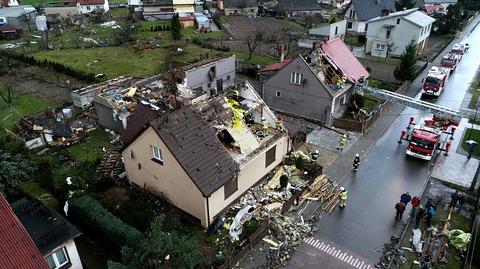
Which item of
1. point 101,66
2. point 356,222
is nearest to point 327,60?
point 356,222

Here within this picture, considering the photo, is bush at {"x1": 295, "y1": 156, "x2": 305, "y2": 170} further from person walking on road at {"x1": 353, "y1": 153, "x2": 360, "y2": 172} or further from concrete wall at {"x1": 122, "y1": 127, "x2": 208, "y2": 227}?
concrete wall at {"x1": 122, "y1": 127, "x2": 208, "y2": 227}

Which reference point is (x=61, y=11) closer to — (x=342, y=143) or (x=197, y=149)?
(x=342, y=143)

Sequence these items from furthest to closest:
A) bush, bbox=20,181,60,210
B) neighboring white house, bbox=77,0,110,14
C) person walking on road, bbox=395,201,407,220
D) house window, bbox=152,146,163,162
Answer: neighboring white house, bbox=77,0,110,14
bush, bbox=20,181,60,210
person walking on road, bbox=395,201,407,220
house window, bbox=152,146,163,162

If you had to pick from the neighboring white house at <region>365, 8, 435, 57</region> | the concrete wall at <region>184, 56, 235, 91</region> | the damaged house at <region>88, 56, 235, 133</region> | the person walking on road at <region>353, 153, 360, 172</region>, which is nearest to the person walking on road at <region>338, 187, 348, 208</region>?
the person walking on road at <region>353, 153, 360, 172</region>

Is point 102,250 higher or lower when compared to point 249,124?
lower

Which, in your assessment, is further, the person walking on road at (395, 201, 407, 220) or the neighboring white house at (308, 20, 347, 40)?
the neighboring white house at (308, 20, 347, 40)

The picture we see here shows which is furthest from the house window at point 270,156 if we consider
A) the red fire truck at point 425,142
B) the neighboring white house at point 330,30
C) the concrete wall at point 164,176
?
the neighboring white house at point 330,30

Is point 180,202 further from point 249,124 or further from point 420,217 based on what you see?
point 420,217
